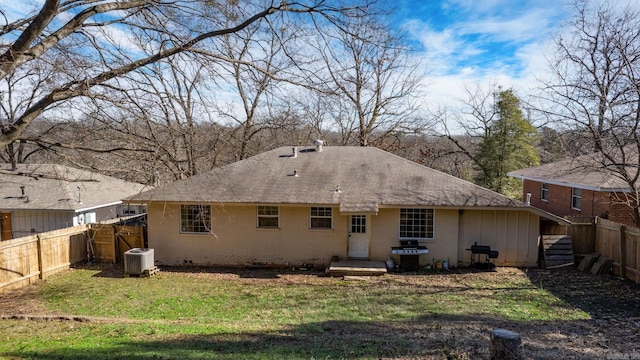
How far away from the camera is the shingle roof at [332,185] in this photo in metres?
14.2

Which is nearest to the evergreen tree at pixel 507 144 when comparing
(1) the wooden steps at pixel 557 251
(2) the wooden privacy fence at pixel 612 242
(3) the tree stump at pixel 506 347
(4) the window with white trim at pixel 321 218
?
(2) the wooden privacy fence at pixel 612 242

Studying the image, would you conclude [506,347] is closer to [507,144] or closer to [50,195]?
[50,195]

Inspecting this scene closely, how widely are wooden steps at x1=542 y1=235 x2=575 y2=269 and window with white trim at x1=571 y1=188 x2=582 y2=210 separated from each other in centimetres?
520

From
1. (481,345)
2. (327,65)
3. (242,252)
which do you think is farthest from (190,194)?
(481,345)

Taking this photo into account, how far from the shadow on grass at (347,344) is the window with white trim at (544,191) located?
16214 millimetres

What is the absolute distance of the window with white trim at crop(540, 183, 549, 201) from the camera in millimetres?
22545

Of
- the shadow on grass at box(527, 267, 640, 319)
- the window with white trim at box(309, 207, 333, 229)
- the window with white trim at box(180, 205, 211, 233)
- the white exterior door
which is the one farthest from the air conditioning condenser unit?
the shadow on grass at box(527, 267, 640, 319)

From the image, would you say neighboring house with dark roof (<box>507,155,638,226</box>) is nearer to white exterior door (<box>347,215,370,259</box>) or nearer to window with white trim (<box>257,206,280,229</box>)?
white exterior door (<box>347,215,370,259</box>)

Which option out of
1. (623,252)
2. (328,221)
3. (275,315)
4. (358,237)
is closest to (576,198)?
(623,252)

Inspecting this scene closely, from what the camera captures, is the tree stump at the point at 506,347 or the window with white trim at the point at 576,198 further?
the window with white trim at the point at 576,198

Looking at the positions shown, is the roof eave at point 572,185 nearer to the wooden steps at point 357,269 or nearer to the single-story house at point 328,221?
the single-story house at point 328,221

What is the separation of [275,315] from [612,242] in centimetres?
1239

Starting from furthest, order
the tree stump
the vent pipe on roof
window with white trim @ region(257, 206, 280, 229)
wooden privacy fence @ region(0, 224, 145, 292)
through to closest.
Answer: the vent pipe on roof
window with white trim @ region(257, 206, 280, 229)
wooden privacy fence @ region(0, 224, 145, 292)
the tree stump

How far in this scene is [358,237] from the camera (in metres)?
14.8
